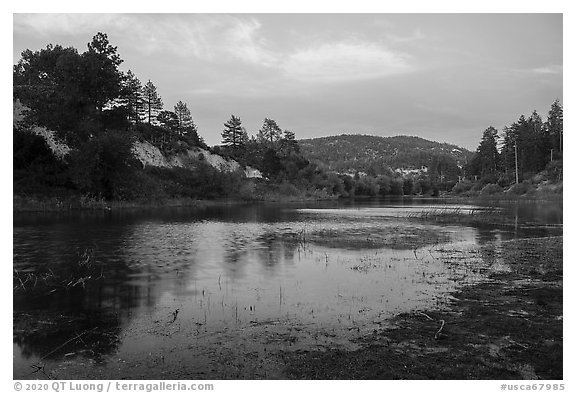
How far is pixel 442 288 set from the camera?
14.2 metres

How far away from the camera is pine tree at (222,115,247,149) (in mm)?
128375

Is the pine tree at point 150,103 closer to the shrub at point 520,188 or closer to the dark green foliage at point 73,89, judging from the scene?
the dark green foliage at point 73,89

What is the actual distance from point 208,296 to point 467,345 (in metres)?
7.62

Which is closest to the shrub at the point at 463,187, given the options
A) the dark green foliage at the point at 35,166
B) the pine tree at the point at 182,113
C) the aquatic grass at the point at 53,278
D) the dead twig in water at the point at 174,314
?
the pine tree at the point at 182,113

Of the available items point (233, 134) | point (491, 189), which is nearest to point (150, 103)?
point (233, 134)

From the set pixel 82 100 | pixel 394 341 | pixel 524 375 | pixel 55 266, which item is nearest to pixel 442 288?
pixel 394 341

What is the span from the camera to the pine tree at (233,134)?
12838 centimetres

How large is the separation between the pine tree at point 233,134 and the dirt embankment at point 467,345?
118816 millimetres

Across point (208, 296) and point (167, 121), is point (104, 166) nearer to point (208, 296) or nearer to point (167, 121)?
point (167, 121)

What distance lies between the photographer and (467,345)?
888 centimetres

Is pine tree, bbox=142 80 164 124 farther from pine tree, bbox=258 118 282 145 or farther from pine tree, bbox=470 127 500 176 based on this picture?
pine tree, bbox=470 127 500 176
